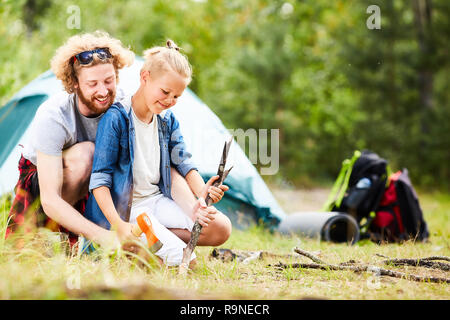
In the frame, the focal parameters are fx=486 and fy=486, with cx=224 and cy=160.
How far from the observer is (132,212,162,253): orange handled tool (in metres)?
2.01

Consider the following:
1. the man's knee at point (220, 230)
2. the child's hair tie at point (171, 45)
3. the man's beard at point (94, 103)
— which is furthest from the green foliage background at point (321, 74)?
the man's knee at point (220, 230)

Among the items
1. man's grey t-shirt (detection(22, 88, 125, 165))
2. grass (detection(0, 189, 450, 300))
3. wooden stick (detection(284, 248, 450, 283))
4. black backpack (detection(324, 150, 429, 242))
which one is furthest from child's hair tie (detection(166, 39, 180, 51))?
black backpack (detection(324, 150, 429, 242))

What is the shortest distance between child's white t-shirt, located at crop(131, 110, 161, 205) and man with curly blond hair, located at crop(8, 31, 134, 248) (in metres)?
0.21

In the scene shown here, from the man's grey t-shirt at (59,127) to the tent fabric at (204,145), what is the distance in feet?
3.76

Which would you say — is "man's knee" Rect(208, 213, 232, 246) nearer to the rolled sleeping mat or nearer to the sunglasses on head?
the sunglasses on head

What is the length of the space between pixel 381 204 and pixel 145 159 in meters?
2.15

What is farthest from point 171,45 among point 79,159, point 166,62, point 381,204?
point 381,204

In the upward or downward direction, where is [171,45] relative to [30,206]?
upward

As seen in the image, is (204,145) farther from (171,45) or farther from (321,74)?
(321,74)

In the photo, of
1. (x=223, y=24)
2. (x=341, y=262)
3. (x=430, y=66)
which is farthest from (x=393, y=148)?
(x=223, y=24)

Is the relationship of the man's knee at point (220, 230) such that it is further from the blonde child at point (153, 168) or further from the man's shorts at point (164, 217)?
the man's shorts at point (164, 217)

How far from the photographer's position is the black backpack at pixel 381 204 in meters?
3.59

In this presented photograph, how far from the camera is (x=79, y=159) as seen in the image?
2.30m

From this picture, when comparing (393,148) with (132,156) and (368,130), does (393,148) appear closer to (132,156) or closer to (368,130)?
(368,130)
